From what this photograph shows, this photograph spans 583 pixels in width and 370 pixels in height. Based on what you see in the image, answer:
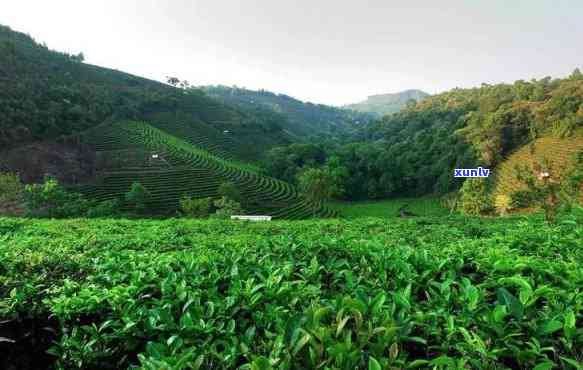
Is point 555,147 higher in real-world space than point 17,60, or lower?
lower

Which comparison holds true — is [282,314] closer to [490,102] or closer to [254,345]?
[254,345]

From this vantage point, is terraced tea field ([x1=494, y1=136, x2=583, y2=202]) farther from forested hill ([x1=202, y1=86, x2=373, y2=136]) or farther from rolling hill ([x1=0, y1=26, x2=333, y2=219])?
forested hill ([x1=202, y1=86, x2=373, y2=136])

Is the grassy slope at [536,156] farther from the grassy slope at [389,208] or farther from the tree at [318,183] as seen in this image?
the tree at [318,183]

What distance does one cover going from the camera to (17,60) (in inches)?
1761

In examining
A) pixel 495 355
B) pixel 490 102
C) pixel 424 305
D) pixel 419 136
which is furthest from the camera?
pixel 419 136

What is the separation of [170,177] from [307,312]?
36.4 metres

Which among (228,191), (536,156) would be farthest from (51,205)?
(536,156)

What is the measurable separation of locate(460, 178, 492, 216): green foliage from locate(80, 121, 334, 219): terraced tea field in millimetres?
15429

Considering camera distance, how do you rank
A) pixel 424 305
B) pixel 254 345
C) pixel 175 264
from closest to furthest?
pixel 254 345, pixel 424 305, pixel 175 264

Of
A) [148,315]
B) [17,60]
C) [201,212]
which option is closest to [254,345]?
[148,315]

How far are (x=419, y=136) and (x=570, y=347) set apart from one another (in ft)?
211

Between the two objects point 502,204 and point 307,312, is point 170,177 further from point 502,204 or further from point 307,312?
point 307,312

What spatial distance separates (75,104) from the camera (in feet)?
139

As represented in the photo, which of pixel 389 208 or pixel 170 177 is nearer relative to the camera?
pixel 170 177
